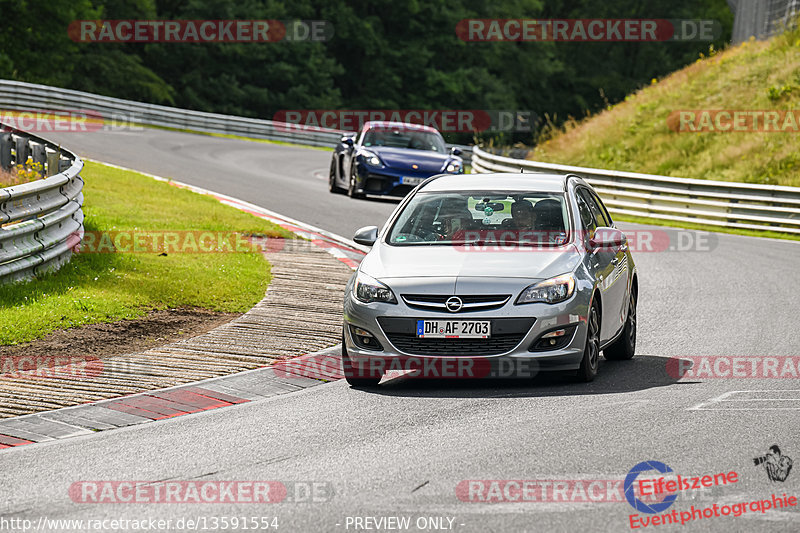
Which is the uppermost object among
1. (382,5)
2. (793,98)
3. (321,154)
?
(382,5)

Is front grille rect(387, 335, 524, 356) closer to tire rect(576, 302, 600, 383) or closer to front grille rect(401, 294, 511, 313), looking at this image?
front grille rect(401, 294, 511, 313)

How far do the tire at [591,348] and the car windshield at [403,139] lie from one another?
1469 centimetres

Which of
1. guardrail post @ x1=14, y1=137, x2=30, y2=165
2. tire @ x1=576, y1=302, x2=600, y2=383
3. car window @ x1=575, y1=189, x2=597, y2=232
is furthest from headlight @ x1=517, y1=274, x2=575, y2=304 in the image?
guardrail post @ x1=14, y1=137, x2=30, y2=165

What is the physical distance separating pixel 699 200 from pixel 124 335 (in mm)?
16649

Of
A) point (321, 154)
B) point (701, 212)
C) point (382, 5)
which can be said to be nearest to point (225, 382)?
point (701, 212)

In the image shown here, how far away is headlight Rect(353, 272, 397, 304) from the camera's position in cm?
854

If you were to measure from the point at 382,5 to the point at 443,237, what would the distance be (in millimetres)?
53654

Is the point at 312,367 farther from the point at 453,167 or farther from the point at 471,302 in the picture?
the point at 453,167

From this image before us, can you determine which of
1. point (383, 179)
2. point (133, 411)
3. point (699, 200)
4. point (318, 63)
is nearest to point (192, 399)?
point (133, 411)

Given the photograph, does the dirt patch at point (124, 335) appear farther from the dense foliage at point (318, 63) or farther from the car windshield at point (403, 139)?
the dense foliage at point (318, 63)

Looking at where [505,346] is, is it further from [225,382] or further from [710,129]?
[710,129]

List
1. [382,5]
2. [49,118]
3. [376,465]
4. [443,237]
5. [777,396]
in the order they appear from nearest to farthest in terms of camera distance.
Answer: [376,465]
[777,396]
[443,237]
[49,118]
[382,5]

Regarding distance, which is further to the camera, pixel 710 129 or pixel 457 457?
pixel 710 129

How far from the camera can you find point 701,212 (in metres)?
24.1
